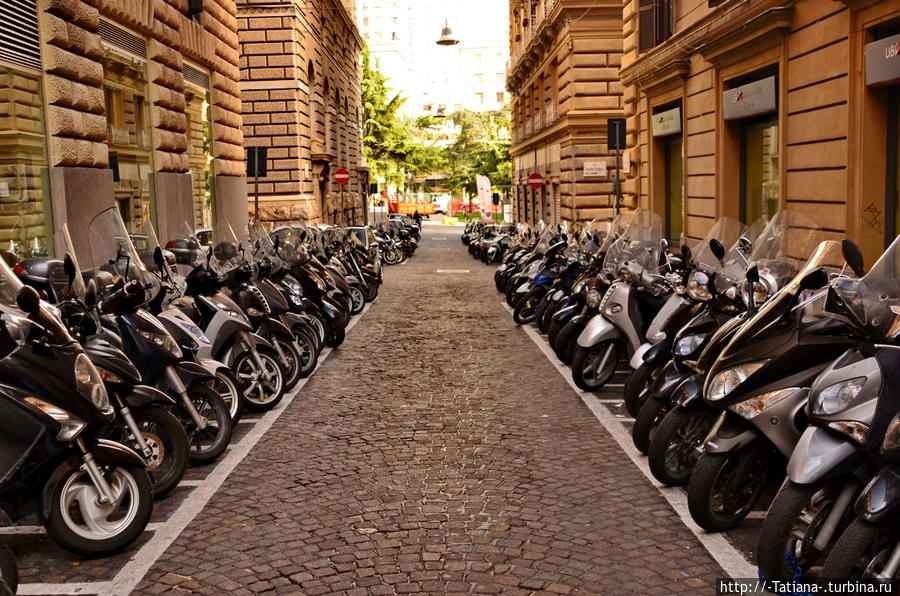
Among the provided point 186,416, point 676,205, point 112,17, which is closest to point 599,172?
point 676,205

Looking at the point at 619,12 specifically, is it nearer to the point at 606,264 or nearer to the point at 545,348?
the point at 545,348

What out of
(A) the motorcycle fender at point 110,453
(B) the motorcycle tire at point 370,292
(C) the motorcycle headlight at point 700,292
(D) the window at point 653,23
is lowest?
(B) the motorcycle tire at point 370,292

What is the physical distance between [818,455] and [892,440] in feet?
1.08

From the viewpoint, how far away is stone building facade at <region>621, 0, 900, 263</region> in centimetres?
1012

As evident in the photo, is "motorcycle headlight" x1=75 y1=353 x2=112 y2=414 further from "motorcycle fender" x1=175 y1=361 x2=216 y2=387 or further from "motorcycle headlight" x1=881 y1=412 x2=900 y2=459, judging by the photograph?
"motorcycle headlight" x1=881 y1=412 x2=900 y2=459

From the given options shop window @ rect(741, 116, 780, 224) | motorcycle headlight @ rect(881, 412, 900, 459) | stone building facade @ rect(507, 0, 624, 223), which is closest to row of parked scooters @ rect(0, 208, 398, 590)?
motorcycle headlight @ rect(881, 412, 900, 459)

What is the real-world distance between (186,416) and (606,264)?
4295 millimetres

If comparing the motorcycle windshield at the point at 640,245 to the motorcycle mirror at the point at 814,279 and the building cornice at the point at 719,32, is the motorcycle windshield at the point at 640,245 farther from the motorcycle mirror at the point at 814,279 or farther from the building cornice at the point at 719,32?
the building cornice at the point at 719,32

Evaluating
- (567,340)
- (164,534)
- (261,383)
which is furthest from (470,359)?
(164,534)

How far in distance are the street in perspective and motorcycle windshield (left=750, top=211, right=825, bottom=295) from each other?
20 millimetres

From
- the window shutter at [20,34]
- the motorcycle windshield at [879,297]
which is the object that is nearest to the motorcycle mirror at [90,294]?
the motorcycle windshield at [879,297]

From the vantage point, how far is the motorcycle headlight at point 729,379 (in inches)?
183

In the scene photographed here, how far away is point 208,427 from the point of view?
644cm

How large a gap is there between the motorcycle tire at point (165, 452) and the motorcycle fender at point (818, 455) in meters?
3.44
